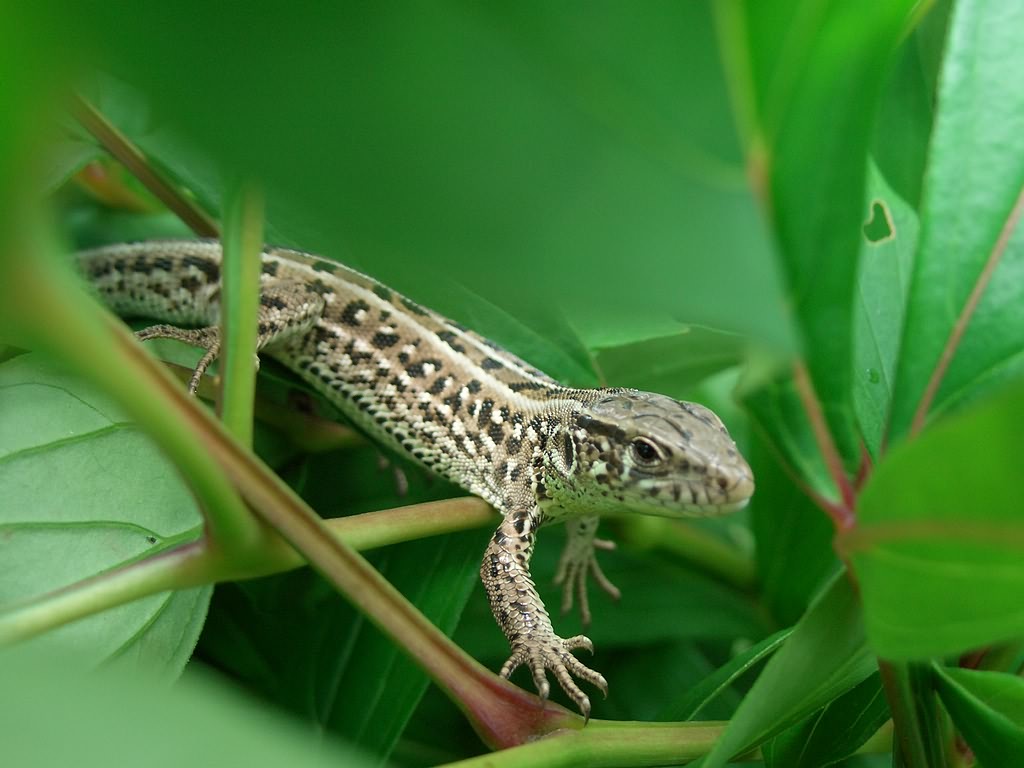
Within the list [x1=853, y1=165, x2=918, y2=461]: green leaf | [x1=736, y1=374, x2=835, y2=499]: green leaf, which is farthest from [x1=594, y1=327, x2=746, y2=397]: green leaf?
[x1=736, y1=374, x2=835, y2=499]: green leaf

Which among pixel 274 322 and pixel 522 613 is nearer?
pixel 522 613

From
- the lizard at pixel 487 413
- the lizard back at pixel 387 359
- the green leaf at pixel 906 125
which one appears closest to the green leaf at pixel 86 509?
the lizard at pixel 487 413

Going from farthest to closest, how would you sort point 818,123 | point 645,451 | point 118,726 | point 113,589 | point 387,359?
point 387,359 → point 645,451 → point 113,589 → point 818,123 → point 118,726

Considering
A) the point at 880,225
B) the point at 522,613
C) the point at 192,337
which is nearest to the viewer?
the point at 880,225

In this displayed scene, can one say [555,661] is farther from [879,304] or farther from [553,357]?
[879,304]

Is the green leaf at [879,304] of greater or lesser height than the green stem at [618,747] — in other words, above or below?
above

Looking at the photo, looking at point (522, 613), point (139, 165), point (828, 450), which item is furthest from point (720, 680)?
point (139, 165)

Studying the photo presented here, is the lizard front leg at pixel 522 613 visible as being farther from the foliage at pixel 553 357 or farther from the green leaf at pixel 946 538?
the green leaf at pixel 946 538
